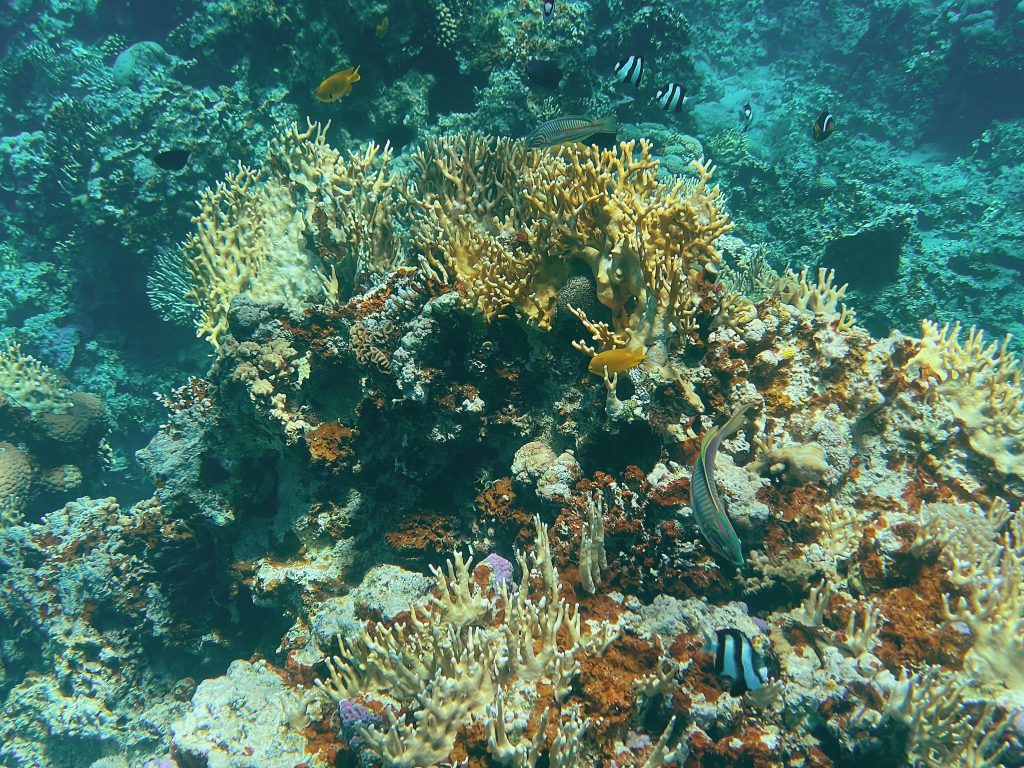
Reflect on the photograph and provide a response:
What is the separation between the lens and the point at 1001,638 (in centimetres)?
297

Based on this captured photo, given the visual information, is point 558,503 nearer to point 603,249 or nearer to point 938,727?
point 603,249

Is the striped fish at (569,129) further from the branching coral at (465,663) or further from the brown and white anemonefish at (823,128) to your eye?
the branching coral at (465,663)

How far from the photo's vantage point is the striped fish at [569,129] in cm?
451

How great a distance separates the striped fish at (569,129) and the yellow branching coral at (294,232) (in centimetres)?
165

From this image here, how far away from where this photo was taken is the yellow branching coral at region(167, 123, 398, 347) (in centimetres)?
495

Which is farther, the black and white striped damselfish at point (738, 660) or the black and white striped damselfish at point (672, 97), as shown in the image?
the black and white striped damselfish at point (672, 97)

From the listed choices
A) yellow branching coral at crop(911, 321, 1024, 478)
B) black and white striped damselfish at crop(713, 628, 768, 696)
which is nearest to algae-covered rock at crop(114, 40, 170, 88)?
black and white striped damselfish at crop(713, 628, 768, 696)

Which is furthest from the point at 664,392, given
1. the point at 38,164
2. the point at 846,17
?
the point at 846,17

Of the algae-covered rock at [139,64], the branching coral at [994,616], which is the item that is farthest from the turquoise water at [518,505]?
the algae-covered rock at [139,64]

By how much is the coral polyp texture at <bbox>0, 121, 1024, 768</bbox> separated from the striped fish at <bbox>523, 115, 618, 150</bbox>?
0.12 meters

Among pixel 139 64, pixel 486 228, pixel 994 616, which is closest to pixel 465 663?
pixel 994 616

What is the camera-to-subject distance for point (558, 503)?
3756 millimetres

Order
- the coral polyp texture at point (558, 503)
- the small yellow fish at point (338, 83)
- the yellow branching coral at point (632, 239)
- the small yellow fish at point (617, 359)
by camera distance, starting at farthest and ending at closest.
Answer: the small yellow fish at point (338, 83) → the yellow branching coral at point (632, 239) → the small yellow fish at point (617, 359) → the coral polyp texture at point (558, 503)

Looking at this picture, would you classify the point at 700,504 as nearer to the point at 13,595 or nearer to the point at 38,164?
the point at 13,595
